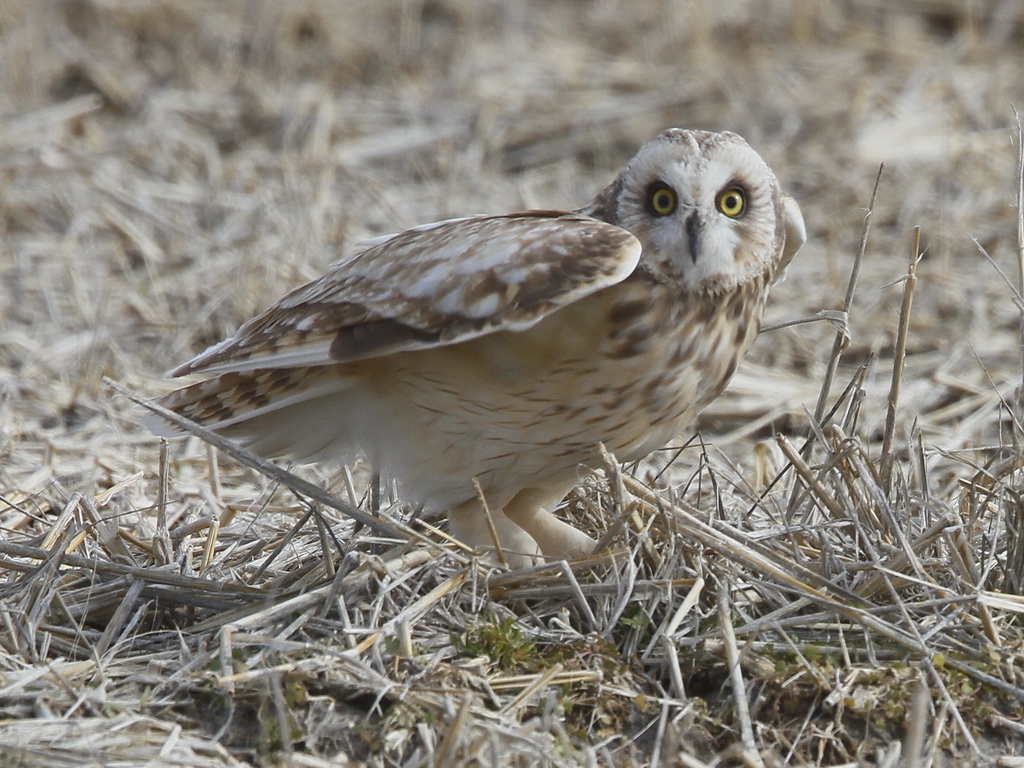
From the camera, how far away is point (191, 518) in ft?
14.9

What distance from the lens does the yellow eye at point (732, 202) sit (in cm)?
369

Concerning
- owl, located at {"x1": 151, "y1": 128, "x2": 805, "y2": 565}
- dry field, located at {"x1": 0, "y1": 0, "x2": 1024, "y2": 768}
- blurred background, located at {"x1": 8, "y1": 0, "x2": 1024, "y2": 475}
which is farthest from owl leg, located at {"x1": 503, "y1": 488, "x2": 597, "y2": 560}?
blurred background, located at {"x1": 8, "y1": 0, "x2": 1024, "y2": 475}

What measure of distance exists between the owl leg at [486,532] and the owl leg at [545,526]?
57mm

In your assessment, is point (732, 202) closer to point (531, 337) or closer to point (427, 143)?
point (531, 337)

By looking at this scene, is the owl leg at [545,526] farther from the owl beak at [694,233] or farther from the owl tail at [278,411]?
the owl beak at [694,233]

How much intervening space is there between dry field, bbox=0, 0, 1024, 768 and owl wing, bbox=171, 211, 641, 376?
45cm

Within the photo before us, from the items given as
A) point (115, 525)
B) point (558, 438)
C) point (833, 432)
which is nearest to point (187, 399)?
point (115, 525)

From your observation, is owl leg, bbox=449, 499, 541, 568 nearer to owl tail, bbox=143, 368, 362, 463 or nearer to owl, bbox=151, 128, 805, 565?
owl, bbox=151, 128, 805, 565

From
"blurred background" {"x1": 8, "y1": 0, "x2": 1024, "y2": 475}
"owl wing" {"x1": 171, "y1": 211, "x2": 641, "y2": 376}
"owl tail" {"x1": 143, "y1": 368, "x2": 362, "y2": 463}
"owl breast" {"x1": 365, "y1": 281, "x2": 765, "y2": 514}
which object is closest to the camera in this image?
"owl wing" {"x1": 171, "y1": 211, "x2": 641, "y2": 376}

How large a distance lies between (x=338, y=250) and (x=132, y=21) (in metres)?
3.95

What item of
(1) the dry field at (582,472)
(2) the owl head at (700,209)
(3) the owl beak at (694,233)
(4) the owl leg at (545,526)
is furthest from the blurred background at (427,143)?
(3) the owl beak at (694,233)

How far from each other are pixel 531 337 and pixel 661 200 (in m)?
0.53

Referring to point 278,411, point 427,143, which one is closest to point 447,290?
point 278,411

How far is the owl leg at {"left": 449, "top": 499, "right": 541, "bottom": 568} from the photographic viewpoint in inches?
154
